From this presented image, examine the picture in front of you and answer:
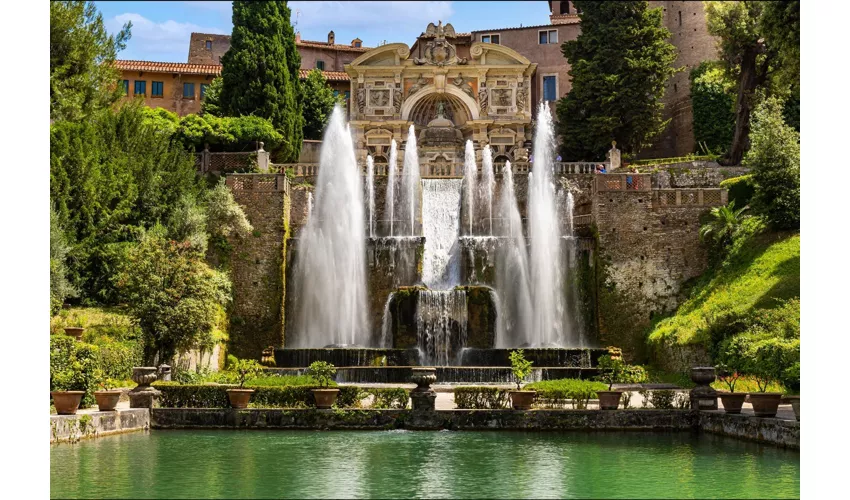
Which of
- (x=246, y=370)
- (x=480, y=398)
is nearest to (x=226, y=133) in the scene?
(x=246, y=370)

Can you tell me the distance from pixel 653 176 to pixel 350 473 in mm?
27625

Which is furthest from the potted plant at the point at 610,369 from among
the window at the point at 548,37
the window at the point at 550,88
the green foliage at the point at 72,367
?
the window at the point at 548,37

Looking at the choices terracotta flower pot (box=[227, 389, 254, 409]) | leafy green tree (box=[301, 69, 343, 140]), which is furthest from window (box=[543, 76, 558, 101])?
terracotta flower pot (box=[227, 389, 254, 409])

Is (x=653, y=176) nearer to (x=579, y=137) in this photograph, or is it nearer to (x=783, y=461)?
(x=579, y=137)

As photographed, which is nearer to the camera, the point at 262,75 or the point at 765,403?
the point at 765,403

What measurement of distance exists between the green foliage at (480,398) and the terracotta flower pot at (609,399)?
1.83 meters

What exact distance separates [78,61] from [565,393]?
23407mm

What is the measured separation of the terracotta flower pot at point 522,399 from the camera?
19422 mm

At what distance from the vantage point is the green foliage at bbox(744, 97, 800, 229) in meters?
29.9

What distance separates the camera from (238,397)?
64.8ft

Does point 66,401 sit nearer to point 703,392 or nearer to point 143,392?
point 143,392

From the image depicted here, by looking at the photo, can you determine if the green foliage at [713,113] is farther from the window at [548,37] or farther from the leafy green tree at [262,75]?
the leafy green tree at [262,75]
